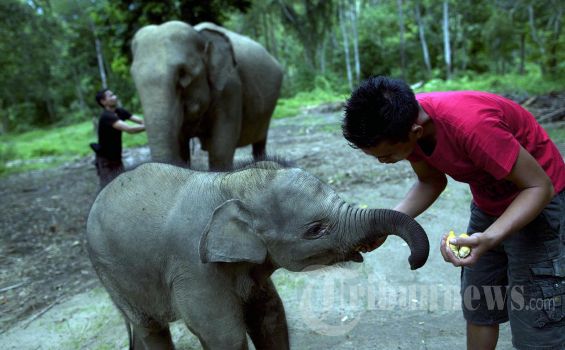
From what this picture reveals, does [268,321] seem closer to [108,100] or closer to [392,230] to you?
[392,230]

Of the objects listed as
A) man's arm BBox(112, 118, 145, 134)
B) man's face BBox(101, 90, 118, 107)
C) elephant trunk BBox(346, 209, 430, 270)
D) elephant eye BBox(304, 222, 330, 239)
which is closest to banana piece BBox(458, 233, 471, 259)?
elephant trunk BBox(346, 209, 430, 270)

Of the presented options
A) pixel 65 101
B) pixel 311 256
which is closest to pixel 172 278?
pixel 311 256

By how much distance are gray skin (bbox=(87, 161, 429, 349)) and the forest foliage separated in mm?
10016

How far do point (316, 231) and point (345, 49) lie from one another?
27032 mm

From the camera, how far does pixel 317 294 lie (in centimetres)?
402

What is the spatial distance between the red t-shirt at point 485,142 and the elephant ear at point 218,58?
3.79 m

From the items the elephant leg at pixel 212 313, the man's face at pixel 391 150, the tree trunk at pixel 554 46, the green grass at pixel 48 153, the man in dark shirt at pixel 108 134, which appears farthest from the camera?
the tree trunk at pixel 554 46

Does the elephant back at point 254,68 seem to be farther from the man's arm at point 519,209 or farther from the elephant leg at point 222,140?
the man's arm at point 519,209

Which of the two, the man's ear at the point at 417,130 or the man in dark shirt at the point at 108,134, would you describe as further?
the man in dark shirt at the point at 108,134

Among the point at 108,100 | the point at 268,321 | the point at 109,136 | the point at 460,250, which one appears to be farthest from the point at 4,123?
the point at 460,250

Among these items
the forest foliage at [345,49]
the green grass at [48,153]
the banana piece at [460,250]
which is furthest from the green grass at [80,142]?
the banana piece at [460,250]

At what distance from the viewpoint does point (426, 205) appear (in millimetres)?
2697

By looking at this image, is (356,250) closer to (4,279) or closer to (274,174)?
(274,174)

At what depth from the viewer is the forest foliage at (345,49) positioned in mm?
18344
